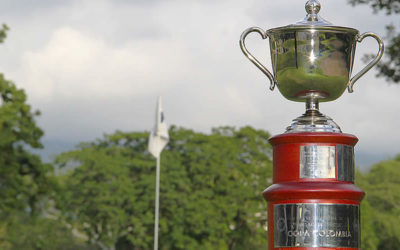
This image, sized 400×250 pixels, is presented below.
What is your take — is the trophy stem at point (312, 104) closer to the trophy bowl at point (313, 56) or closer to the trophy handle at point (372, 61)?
the trophy bowl at point (313, 56)

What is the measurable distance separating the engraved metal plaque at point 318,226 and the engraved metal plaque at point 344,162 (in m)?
0.20

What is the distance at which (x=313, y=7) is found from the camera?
5.65m

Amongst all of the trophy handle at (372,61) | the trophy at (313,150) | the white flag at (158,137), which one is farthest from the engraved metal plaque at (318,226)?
the white flag at (158,137)

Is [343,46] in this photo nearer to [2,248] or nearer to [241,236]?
[2,248]

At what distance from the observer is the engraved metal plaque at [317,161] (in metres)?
Answer: 5.32

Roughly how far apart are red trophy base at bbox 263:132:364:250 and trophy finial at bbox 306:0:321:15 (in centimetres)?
86

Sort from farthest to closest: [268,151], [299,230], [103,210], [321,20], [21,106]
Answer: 1. [268,151]
2. [103,210]
3. [21,106]
4. [321,20]
5. [299,230]

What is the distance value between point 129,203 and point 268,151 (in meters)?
6.50

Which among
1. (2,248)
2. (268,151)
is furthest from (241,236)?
(2,248)

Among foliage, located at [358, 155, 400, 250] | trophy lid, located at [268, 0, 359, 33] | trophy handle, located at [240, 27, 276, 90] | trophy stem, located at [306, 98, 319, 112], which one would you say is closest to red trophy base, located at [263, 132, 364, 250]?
trophy stem, located at [306, 98, 319, 112]

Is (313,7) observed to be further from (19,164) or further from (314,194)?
(19,164)

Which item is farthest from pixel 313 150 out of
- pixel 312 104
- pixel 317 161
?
pixel 312 104

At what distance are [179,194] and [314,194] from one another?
29033 millimetres

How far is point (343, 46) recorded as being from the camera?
5.46m
